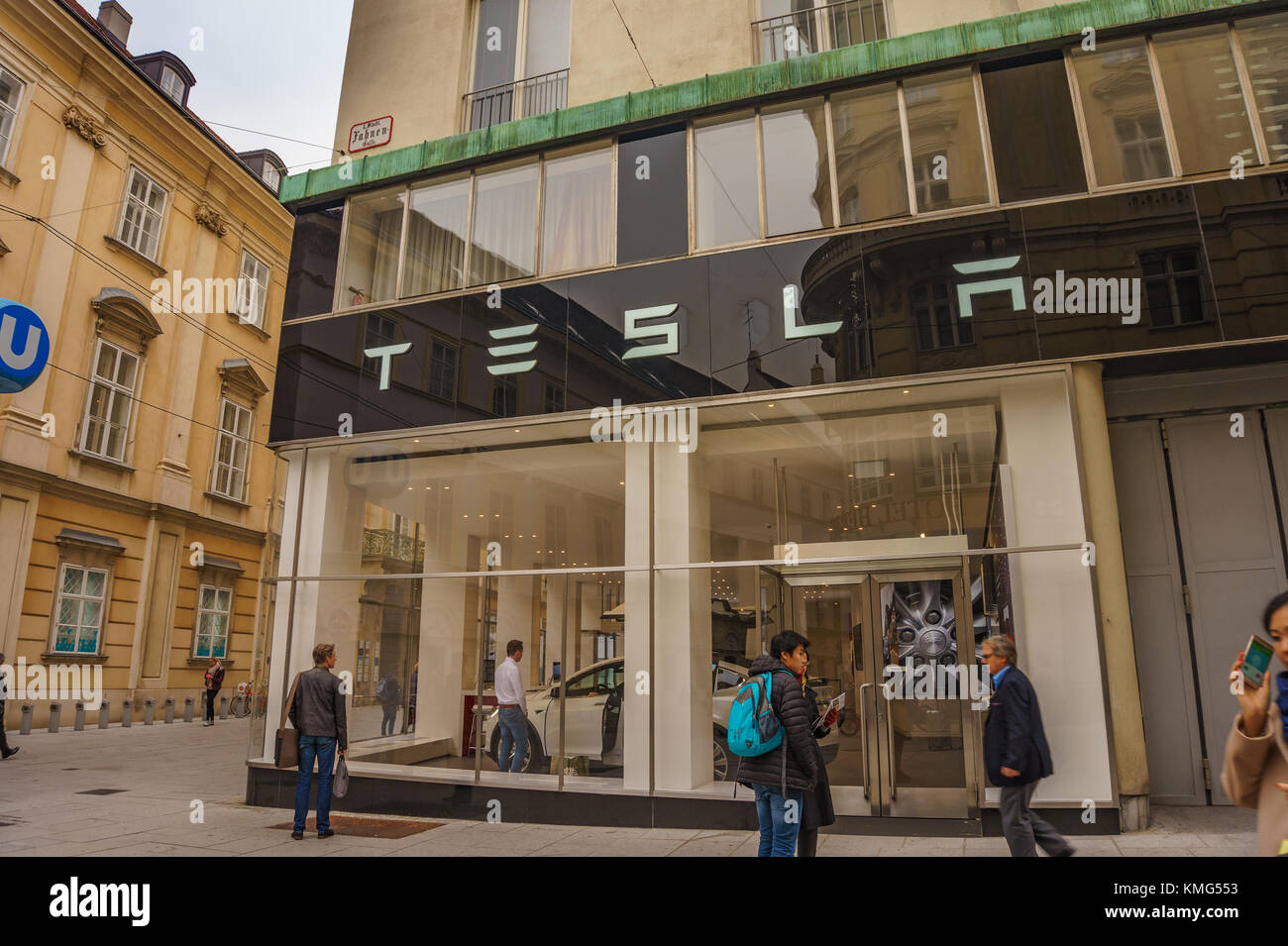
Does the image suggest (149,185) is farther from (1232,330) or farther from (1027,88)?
(1232,330)

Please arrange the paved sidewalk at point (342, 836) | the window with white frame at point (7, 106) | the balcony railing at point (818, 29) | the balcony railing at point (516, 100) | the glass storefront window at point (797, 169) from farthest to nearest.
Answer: the window with white frame at point (7, 106) → the balcony railing at point (516, 100) → the balcony railing at point (818, 29) → the glass storefront window at point (797, 169) → the paved sidewalk at point (342, 836)

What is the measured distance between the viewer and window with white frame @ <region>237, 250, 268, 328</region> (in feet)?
87.0

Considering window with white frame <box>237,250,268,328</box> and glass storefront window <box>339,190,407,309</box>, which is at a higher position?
window with white frame <box>237,250,268,328</box>

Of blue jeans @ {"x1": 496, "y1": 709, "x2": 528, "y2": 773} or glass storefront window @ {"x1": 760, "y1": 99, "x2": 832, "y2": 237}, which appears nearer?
glass storefront window @ {"x1": 760, "y1": 99, "x2": 832, "y2": 237}

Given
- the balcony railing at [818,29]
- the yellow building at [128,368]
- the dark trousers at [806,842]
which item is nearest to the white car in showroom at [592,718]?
the dark trousers at [806,842]

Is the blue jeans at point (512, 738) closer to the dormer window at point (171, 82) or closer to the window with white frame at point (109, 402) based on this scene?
the window with white frame at point (109, 402)

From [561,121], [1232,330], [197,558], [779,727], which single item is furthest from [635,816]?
[197,558]

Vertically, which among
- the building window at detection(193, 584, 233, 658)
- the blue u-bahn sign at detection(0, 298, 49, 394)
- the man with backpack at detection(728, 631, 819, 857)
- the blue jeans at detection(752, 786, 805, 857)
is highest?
the blue u-bahn sign at detection(0, 298, 49, 394)

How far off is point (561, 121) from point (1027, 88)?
5.66m

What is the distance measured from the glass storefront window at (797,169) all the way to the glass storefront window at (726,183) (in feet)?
0.59

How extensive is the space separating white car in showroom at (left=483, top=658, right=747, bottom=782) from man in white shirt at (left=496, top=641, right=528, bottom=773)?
7 centimetres

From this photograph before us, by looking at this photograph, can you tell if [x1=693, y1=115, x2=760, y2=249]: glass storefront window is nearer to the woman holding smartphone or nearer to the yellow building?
the woman holding smartphone

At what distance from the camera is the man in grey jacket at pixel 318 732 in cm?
809

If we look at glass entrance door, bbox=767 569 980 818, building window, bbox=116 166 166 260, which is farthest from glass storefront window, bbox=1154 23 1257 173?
building window, bbox=116 166 166 260
